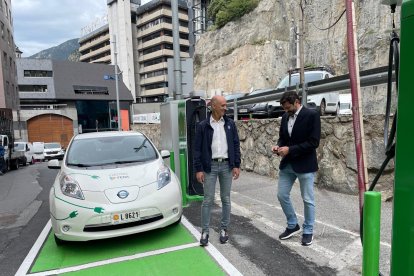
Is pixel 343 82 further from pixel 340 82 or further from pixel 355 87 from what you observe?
pixel 355 87

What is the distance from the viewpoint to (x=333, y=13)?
3669 cm

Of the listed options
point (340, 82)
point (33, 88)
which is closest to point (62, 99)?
point (33, 88)

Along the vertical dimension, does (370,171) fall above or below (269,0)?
below

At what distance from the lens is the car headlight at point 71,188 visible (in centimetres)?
433

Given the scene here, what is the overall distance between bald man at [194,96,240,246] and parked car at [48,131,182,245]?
0.63 meters

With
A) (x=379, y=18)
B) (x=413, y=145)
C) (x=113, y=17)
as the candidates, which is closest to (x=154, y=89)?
(x=113, y=17)

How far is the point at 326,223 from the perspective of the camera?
16.5 ft

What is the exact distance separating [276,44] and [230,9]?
9.01 meters

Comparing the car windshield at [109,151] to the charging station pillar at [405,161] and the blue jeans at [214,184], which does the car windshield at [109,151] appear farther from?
the charging station pillar at [405,161]

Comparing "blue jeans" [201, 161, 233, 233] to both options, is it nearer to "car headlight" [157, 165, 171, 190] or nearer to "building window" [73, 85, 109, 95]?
"car headlight" [157, 165, 171, 190]

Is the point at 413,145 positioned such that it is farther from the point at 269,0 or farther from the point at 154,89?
the point at 154,89

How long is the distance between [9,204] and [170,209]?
5.21 metres

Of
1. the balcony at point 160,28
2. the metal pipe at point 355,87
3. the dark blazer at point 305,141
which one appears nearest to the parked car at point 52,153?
the dark blazer at point 305,141

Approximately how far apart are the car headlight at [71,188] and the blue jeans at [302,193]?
255 cm
